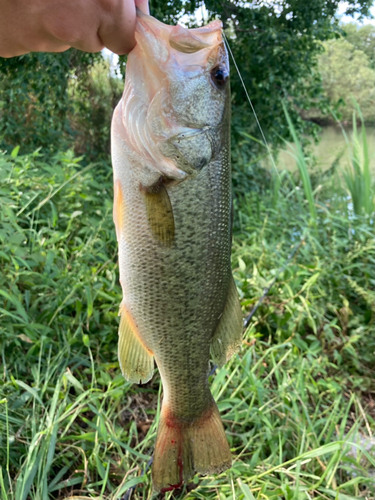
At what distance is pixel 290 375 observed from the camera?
2.64 m

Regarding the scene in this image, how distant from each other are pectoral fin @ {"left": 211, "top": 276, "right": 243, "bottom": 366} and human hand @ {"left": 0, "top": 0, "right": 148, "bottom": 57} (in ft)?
3.06

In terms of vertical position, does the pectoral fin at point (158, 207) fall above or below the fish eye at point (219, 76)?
below

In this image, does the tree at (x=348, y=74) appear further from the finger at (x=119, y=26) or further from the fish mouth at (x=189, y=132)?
the finger at (x=119, y=26)

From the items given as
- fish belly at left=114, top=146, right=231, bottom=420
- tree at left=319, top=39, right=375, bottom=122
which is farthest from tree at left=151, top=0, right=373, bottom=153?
tree at left=319, top=39, right=375, bottom=122

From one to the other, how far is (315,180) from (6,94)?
513 cm

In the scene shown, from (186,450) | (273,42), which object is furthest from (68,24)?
(273,42)

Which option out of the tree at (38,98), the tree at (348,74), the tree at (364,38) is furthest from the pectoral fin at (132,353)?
the tree at (348,74)

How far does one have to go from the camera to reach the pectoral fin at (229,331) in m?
1.47

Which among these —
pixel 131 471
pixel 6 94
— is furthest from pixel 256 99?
pixel 131 471

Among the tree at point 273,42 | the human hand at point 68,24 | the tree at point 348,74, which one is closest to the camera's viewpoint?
the human hand at point 68,24

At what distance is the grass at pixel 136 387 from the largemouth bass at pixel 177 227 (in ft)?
1.76

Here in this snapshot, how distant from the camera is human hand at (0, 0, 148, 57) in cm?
106

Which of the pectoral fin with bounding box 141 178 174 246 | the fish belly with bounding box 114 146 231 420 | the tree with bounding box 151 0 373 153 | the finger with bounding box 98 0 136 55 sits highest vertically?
the tree with bounding box 151 0 373 153

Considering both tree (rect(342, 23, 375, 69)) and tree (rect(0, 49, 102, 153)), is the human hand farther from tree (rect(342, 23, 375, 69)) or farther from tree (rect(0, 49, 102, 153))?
tree (rect(342, 23, 375, 69))
